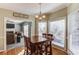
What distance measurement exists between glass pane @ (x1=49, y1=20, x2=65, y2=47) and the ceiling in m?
0.21

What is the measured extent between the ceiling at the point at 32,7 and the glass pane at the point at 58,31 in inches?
8.4

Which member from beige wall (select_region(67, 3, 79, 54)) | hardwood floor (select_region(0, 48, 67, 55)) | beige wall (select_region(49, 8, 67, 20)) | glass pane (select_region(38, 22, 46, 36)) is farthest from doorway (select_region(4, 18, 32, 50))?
beige wall (select_region(67, 3, 79, 54))

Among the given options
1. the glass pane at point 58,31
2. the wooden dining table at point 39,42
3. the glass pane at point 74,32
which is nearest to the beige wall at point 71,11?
the glass pane at point 74,32

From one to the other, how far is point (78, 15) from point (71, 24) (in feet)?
0.53

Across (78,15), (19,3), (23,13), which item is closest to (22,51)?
(23,13)

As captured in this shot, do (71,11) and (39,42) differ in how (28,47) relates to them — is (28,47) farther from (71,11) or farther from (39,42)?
(71,11)

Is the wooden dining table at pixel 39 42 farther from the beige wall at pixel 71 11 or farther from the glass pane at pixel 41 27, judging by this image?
the beige wall at pixel 71 11

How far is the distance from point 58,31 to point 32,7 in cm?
53

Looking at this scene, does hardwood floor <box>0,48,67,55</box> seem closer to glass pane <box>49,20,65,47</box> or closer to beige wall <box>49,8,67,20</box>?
glass pane <box>49,20,65,47</box>

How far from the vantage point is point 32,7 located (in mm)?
1526

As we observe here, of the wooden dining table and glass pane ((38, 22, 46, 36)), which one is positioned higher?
glass pane ((38, 22, 46, 36))

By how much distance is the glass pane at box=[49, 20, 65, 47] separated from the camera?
1.55 m

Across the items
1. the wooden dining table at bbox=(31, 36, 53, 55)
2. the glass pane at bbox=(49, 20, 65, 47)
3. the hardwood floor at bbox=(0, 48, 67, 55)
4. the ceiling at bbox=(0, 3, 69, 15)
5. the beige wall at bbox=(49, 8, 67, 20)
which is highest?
the ceiling at bbox=(0, 3, 69, 15)
